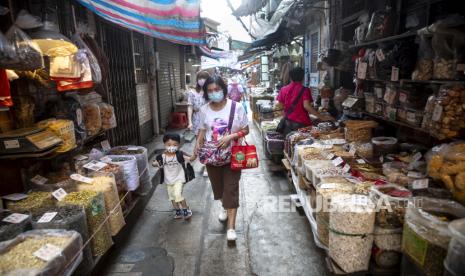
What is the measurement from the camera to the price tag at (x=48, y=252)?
97.2 inches

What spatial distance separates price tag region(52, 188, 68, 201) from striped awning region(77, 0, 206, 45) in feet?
7.59

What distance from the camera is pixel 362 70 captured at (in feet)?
15.6

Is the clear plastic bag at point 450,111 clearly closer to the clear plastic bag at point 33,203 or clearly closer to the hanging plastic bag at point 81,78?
the hanging plastic bag at point 81,78

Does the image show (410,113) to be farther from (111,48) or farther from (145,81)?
(145,81)

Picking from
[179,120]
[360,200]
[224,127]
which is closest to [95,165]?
[224,127]

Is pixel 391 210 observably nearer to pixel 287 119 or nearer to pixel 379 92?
pixel 379 92

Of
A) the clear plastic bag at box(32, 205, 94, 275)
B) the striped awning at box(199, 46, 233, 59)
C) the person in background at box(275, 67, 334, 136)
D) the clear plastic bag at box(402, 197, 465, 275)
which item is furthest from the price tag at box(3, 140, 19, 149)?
the striped awning at box(199, 46, 233, 59)

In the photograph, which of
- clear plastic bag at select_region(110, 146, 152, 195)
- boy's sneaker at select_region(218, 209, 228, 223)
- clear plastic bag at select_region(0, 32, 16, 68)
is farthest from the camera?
clear plastic bag at select_region(110, 146, 152, 195)

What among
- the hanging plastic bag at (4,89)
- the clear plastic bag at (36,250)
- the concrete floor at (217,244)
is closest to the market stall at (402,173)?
the concrete floor at (217,244)

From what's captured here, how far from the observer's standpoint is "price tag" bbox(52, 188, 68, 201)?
3.49m

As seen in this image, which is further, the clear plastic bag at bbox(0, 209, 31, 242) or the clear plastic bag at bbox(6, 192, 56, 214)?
the clear plastic bag at bbox(6, 192, 56, 214)

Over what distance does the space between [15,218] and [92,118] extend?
2031mm

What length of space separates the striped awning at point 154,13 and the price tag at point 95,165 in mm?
2119

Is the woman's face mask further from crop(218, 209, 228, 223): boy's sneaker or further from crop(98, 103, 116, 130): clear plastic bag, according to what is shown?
crop(98, 103, 116, 130): clear plastic bag
